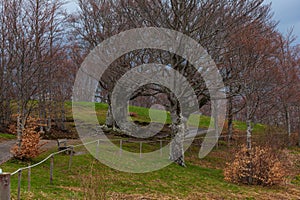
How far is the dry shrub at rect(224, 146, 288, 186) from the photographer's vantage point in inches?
451

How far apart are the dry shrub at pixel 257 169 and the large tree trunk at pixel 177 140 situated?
2.70 metres

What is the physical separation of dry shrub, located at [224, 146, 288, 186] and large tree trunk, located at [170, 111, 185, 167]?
8.86 feet

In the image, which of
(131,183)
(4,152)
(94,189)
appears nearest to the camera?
(94,189)

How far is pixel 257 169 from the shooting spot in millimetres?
11656

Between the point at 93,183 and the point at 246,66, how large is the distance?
9668 mm

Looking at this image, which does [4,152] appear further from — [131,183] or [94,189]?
[94,189]

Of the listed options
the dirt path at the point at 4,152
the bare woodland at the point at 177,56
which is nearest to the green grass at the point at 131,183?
the dirt path at the point at 4,152

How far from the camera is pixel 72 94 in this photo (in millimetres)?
23672

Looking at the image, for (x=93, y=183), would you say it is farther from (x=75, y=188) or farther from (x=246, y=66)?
(x=246, y=66)

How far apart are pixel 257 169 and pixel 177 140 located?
4.03 metres

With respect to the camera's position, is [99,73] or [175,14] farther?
[99,73]

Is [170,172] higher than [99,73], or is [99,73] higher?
[99,73]

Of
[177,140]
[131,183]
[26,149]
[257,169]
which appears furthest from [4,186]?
[177,140]

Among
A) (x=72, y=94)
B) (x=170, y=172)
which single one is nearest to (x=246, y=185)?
(x=170, y=172)
